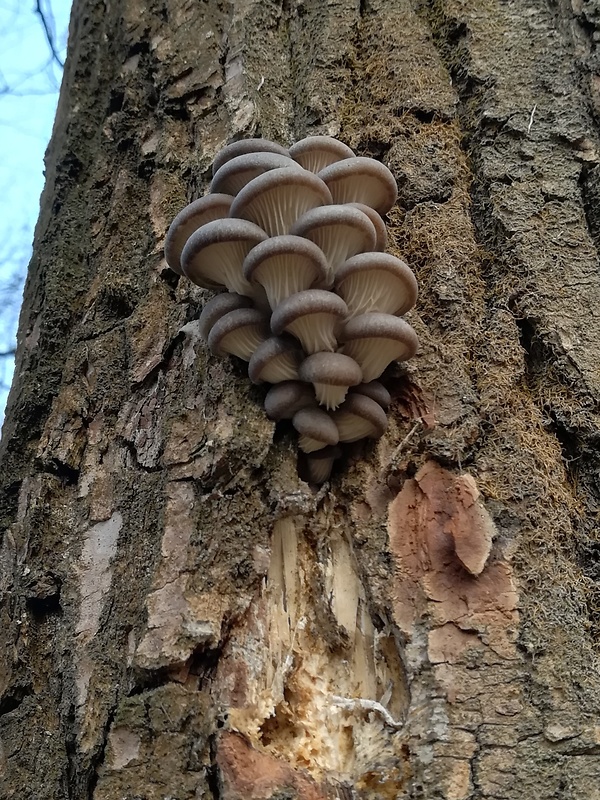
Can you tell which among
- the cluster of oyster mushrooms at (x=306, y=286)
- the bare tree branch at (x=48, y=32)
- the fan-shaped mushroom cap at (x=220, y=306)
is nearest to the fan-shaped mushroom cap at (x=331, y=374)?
the cluster of oyster mushrooms at (x=306, y=286)

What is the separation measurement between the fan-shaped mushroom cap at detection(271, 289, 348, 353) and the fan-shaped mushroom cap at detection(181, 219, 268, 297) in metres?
0.28

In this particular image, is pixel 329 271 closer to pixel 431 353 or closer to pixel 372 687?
pixel 431 353

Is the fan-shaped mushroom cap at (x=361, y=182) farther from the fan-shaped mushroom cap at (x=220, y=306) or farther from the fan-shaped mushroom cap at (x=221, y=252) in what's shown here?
the fan-shaped mushroom cap at (x=220, y=306)

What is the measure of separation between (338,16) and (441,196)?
4.42 ft

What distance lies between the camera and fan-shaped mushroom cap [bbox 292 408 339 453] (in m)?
2.49

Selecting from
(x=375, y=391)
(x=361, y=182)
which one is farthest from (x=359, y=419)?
(x=361, y=182)

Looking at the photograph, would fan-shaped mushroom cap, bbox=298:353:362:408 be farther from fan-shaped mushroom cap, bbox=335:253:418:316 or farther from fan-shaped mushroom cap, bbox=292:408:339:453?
fan-shaped mushroom cap, bbox=335:253:418:316

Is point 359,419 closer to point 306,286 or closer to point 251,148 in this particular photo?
point 306,286

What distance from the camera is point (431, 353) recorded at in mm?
2811

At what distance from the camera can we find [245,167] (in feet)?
8.54

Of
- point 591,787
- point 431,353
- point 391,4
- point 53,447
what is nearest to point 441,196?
point 431,353

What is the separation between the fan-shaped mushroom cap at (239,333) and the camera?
2.54 m

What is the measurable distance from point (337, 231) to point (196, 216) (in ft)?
1.84

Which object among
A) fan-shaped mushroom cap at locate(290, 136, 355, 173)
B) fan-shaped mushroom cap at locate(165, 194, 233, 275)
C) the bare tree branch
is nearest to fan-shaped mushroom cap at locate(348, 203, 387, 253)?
fan-shaped mushroom cap at locate(290, 136, 355, 173)
